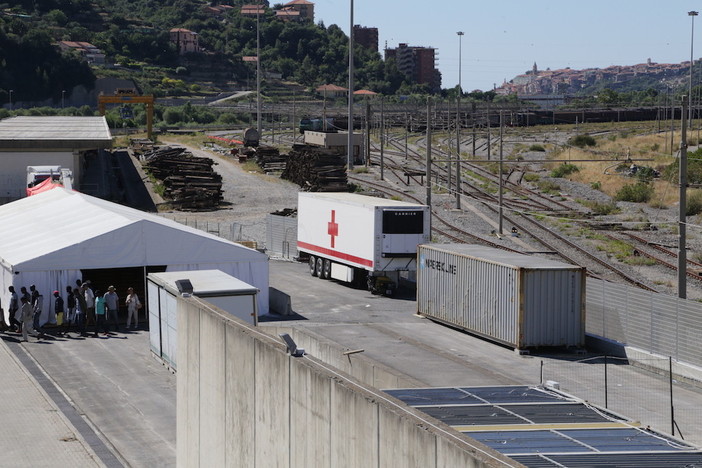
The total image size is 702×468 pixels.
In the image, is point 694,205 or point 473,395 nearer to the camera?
point 473,395

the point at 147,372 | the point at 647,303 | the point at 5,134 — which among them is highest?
the point at 5,134

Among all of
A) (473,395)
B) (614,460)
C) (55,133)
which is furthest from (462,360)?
(55,133)

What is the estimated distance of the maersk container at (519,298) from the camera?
85.0 ft

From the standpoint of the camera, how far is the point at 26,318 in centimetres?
2708

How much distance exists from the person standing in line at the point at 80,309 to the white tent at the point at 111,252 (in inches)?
38.7

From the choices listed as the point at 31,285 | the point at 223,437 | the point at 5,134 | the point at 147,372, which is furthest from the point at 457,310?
the point at 5,134

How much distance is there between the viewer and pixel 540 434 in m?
12.1

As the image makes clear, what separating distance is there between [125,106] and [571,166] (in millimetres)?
94973

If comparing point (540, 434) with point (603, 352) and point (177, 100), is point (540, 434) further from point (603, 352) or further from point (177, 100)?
point (177, 100)

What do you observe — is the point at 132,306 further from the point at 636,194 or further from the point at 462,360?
the point at 636,194

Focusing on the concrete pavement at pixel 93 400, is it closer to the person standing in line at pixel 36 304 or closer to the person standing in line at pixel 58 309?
the person standing in line at pixel 58 309

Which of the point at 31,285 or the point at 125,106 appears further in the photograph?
the point at 125,106

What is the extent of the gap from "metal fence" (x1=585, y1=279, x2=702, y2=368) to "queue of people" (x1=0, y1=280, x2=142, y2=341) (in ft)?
42.2

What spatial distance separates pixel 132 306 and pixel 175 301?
5.41 meters
